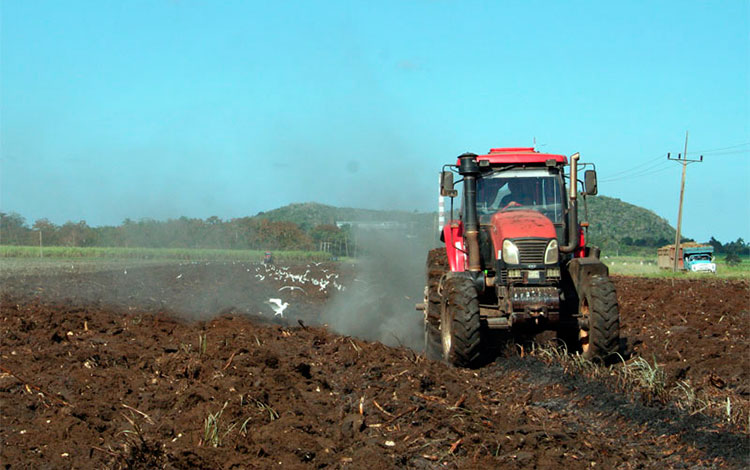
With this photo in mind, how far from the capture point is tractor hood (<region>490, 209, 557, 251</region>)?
33.7ft

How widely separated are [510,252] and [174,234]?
73.6ft

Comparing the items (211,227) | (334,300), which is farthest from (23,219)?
(334,300)

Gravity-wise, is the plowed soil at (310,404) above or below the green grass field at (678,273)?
above

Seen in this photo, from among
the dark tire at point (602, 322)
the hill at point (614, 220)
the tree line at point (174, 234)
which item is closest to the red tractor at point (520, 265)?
the dark tire at point (602, 322)

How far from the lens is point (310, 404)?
7316 millimetres

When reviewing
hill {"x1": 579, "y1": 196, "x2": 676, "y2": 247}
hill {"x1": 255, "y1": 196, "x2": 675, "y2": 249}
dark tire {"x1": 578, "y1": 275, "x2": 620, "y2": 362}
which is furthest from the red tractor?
hill {"x1": 579, "y1": 196, "x2": 676, "y2": 247}

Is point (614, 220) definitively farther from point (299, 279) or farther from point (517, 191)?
point (517, 191)

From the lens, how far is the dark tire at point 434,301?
11.7 metres

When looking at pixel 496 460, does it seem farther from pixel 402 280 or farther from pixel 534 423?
pixel 402 280

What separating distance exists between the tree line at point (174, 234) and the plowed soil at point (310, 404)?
1534 cm

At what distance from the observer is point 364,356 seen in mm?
9773

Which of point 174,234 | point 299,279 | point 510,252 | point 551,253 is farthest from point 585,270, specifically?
point 174,234

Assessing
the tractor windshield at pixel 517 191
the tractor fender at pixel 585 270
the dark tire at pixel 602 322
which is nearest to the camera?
the dark tire at pixel 602 322

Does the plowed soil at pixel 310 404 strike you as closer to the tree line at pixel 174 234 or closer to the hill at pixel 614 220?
the tree line at pixel 174 234
